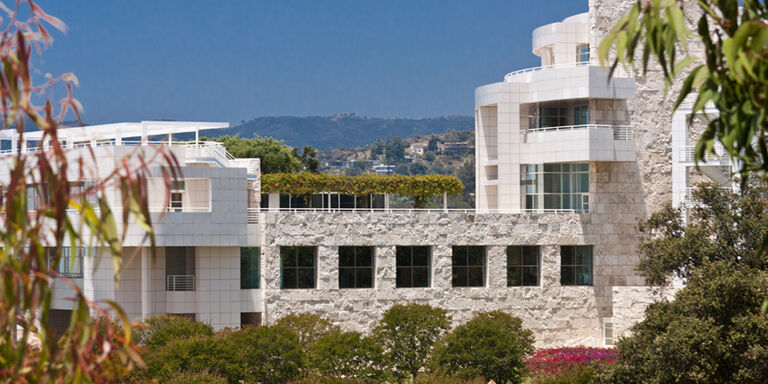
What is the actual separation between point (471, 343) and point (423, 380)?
14.2ft

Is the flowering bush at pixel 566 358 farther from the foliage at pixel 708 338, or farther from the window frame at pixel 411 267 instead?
the window frame at pixel 411 267

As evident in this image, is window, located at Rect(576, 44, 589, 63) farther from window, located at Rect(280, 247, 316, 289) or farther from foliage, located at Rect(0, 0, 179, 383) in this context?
foliage, located at Rect(0, 0, 179, 383)

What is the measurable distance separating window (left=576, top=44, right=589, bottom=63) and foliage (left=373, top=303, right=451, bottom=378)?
13.7m

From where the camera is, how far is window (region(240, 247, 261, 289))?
117 feet

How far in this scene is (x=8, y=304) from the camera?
20.2ft

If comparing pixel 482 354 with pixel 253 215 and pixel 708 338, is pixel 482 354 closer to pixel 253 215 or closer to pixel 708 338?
pixel 708 338

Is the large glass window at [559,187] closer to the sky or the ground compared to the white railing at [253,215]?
closer to the sky

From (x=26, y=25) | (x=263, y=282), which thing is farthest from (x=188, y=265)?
(x=26, y=25)

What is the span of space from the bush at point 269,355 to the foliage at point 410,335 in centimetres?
346

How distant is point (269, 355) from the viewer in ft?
92.6

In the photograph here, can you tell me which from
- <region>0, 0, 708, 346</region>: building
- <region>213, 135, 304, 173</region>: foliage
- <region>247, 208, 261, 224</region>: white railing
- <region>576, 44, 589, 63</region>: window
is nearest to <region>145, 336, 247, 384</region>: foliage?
<region>0, 0, 708, 346</region>: building

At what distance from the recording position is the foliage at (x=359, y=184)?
37.3 m

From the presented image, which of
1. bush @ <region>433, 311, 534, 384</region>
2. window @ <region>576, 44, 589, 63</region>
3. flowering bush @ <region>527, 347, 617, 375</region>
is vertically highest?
window @ <region>576, 44, 589, 63</region>

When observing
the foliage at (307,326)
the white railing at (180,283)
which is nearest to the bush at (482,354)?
the foliage at (307,326)
